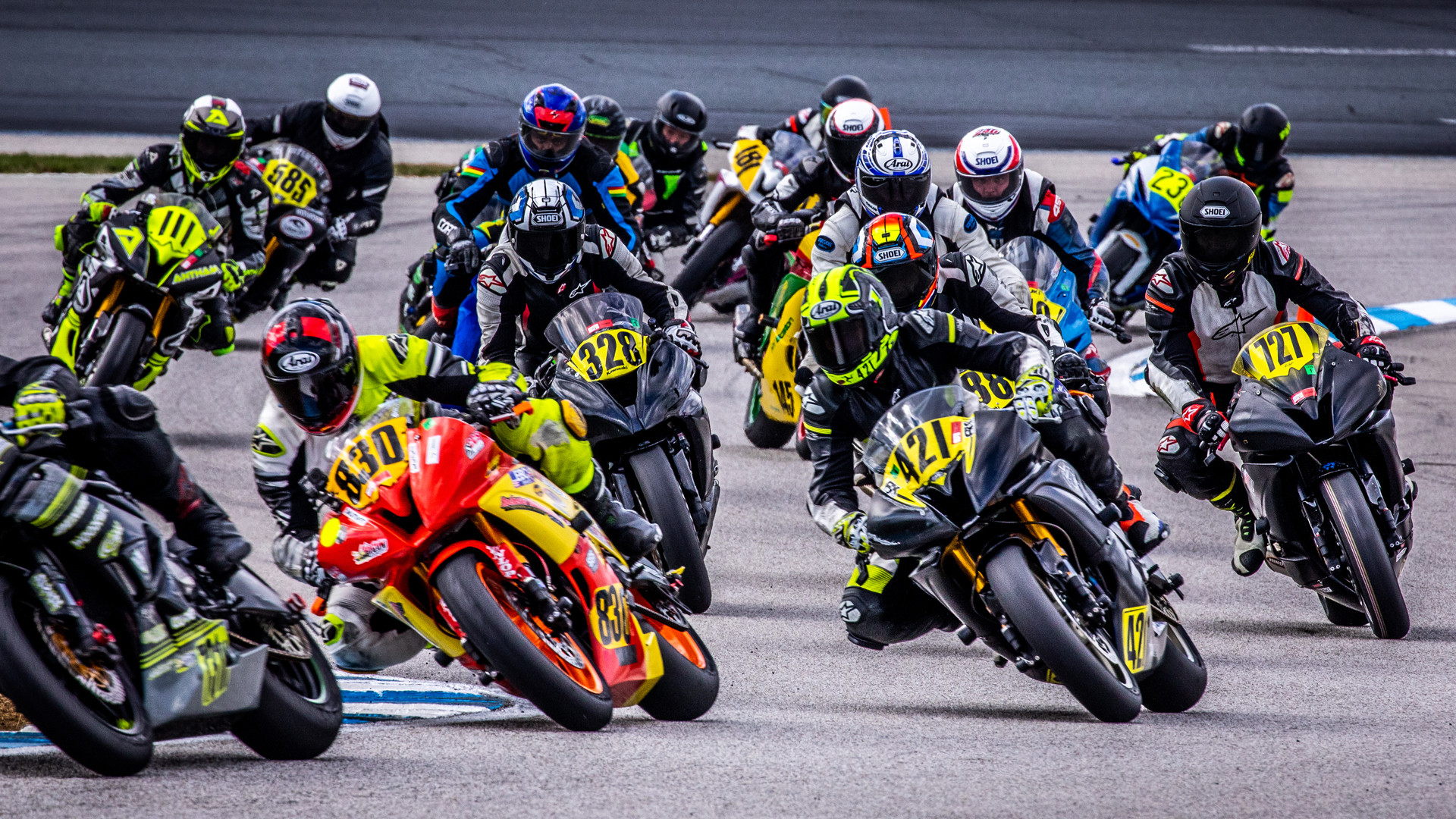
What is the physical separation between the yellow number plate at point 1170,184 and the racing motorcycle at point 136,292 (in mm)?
6327

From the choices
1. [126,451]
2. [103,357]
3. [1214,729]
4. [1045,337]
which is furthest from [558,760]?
[103,357]

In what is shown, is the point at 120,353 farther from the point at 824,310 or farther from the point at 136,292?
the point at 824,310

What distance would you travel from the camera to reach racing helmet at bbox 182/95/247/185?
10820mm

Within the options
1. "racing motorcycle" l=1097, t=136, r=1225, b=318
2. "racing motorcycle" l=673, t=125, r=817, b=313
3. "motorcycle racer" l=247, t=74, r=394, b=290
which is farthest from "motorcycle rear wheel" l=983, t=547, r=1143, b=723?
"motorcycle racer" l=247, t=74, r=394, b=290

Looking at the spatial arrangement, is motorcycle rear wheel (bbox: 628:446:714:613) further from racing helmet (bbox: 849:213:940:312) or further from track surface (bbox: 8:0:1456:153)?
track surface (bbox: 8:0:1456:153)

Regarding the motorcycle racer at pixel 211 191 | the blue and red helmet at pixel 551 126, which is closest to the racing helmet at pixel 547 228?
the blue and red helmet at pixel 551 126

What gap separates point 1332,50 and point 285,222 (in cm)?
1577

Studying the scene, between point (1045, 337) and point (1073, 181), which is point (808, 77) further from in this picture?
point (1045, 337)

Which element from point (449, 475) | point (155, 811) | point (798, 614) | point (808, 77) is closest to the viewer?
point (155, 811)

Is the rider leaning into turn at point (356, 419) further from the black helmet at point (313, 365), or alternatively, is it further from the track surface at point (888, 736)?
the track surface at point (888, 736)

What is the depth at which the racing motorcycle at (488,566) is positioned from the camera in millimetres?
5309

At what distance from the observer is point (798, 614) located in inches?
307

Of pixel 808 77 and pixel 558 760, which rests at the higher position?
pixel 558 760

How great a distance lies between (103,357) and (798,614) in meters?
4.48
